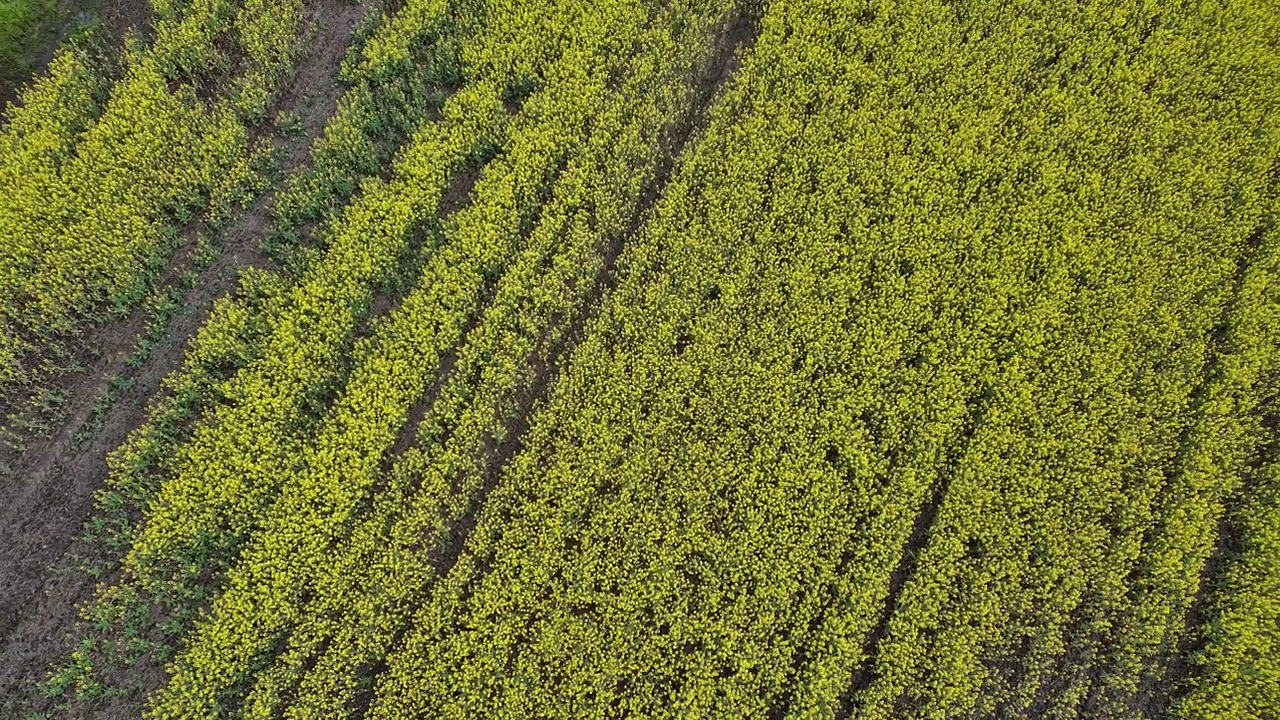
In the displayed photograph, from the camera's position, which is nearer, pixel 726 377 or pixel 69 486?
pixel 69 486

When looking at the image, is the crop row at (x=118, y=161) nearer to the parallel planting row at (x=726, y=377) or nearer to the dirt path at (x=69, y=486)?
the parallel planting row at (x=726, y=377)

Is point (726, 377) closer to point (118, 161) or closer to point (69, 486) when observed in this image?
point (69, 486)

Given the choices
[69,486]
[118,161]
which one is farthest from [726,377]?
[118,161]

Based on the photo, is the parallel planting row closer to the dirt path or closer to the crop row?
the crop row

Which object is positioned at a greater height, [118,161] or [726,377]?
[726,377]

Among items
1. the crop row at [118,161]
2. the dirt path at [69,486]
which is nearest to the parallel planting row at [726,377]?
the crop row at [118,161]

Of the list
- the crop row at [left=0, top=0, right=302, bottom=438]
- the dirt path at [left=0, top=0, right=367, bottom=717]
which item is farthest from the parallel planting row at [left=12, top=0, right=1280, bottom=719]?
the dirt path at [left=0, top=0, right=367, bottom=717]

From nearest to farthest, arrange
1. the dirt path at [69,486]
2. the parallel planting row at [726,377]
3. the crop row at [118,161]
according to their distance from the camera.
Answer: the dirt path at [69,486], the parallel planting row at [726,377], the crop row at [118,161]
